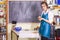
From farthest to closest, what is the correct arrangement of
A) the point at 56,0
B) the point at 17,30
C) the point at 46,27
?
the point at 56,0, the point at 17,30, the point at 46,27

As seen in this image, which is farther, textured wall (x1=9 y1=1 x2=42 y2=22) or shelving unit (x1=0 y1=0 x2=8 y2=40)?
textured wall (x1=9 y1=1 x2=42 y2=22)

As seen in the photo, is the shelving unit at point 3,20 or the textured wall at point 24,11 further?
the textured wall at point 24,11

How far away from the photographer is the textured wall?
511cm

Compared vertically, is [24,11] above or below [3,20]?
above

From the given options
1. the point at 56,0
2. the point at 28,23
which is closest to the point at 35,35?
the point at 28,23

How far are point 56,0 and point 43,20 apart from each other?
4.19ft

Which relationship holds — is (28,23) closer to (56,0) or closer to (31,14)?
(31,14)

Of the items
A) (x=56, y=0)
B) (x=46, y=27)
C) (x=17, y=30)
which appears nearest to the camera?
(x=46, y=27)

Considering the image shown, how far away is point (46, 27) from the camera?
3.94 m

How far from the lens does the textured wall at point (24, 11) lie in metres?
5.11

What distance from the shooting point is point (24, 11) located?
5.13m

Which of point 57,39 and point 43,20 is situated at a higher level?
point 43,20

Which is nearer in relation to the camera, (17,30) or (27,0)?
(17,30)

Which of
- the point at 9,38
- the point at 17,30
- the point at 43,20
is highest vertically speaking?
the point at 43,20
